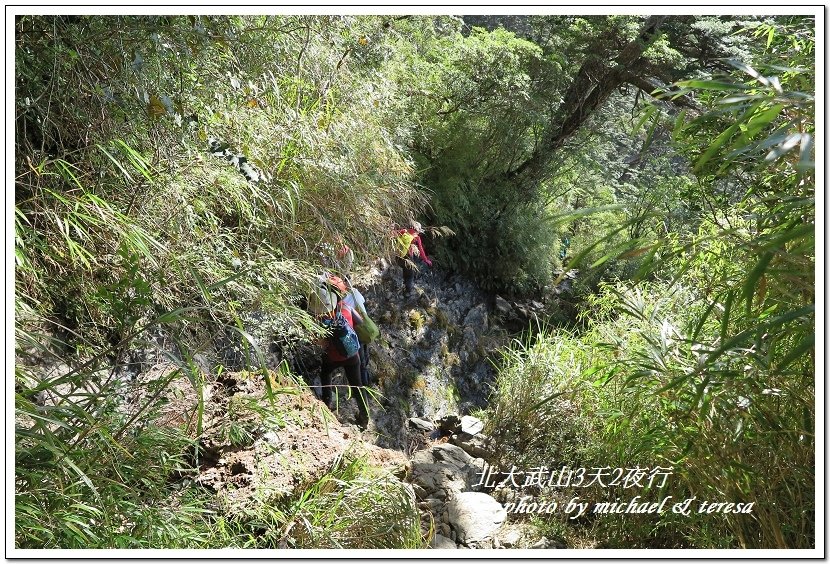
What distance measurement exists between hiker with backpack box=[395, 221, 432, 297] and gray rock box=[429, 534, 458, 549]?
1.77m

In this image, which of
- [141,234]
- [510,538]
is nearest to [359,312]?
[510,538]

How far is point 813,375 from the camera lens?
4.80 feet

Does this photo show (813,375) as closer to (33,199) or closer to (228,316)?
(228,316)

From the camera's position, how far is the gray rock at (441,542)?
232cm

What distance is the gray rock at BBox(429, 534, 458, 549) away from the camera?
2316 millimetres

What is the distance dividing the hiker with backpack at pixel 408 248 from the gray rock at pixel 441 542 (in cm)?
177

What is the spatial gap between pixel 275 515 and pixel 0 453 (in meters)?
0.87

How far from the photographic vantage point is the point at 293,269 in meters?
2.61

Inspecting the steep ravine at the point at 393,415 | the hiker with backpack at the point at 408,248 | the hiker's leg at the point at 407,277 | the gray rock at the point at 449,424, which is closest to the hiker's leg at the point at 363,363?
the steep ravine at the point at 393,415

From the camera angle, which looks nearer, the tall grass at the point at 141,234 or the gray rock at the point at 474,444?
the tall grass at the point at 141,234

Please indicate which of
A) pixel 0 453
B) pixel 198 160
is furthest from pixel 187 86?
pixel 0 453

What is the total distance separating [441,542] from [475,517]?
185 mm

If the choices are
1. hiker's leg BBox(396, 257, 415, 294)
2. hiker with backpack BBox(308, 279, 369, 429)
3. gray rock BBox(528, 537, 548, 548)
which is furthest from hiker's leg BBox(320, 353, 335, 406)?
hiker's leg BBox(396, 257, 415, 294)

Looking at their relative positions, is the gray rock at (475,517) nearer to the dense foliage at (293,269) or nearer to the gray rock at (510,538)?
the gray rock at (510,538)
